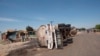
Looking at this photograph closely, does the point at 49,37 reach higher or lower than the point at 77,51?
higher

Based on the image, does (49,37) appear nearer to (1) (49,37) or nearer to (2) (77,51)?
(1) (49,37)

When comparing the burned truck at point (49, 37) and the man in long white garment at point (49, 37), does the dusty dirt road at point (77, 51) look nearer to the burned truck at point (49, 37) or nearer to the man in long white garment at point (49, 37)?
the burned truck at point (49, 37)

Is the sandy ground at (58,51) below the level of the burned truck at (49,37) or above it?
below

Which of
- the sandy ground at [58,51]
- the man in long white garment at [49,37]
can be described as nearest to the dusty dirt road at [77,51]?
the sandy ground at [58,51]

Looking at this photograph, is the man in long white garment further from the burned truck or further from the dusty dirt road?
the dusty dirt road

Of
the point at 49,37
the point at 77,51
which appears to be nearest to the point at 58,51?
the point at 77,51

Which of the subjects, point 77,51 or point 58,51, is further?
point 58,51

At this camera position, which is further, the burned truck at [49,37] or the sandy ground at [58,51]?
the burned truck at [49,37]

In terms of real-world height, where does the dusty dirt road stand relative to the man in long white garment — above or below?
below

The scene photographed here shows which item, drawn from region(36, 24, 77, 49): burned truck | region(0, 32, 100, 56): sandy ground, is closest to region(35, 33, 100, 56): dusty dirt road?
region(0, 32, 100, 56): sandy ground

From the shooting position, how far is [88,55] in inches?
535

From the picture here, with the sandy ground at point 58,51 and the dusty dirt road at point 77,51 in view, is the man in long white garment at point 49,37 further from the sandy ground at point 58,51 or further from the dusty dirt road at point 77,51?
the dusty dirt road at point 77,51

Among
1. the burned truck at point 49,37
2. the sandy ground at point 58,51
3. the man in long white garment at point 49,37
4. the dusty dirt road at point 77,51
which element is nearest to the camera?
the dusty dirt road at point 77,51

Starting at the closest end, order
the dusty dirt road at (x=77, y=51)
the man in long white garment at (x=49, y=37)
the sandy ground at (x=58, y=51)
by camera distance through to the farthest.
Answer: the dusty dirt road at (x=77, y=51)
the sandy ground at (x=58, y=51)
the man in long white garment at (x=49, y=37)
